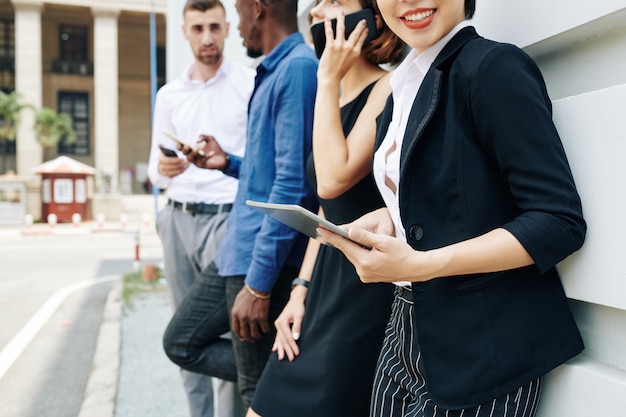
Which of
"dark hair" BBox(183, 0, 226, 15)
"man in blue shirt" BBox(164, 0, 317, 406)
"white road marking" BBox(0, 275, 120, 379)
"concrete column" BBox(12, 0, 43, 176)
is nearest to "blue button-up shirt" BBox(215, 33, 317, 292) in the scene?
"man in blue shirt" BBox(164, 0, 317, 406)

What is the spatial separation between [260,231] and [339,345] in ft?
2.28

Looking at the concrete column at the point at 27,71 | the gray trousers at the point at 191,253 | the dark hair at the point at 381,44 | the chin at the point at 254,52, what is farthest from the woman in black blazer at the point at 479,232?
the concrete column at the point at 27,71

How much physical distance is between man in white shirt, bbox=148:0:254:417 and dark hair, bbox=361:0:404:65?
1.73m

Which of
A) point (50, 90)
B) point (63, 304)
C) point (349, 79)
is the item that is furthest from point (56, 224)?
point (349, 79)

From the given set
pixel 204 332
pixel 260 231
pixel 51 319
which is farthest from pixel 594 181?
pixel 51 319

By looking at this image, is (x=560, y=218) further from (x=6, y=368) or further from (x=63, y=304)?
(x=63, y=304)

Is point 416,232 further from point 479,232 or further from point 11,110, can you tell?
point 11,110

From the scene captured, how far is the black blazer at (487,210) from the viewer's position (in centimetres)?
116

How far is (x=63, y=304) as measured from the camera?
26.3ft

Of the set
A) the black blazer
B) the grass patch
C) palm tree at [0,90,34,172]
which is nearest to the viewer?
the black blazer

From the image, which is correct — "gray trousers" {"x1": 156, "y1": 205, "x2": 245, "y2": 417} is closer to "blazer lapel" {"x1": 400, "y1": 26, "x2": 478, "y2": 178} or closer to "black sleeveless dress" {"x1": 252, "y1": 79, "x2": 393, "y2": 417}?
"black sleeveless dress" {"x1": 252, "y1": 79, "x2": 393, "y2": 417}

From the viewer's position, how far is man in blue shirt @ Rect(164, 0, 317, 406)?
2199 millimetres

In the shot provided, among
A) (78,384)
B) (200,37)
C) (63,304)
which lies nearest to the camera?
(200,37)

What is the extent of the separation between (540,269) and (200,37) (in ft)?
9.16
